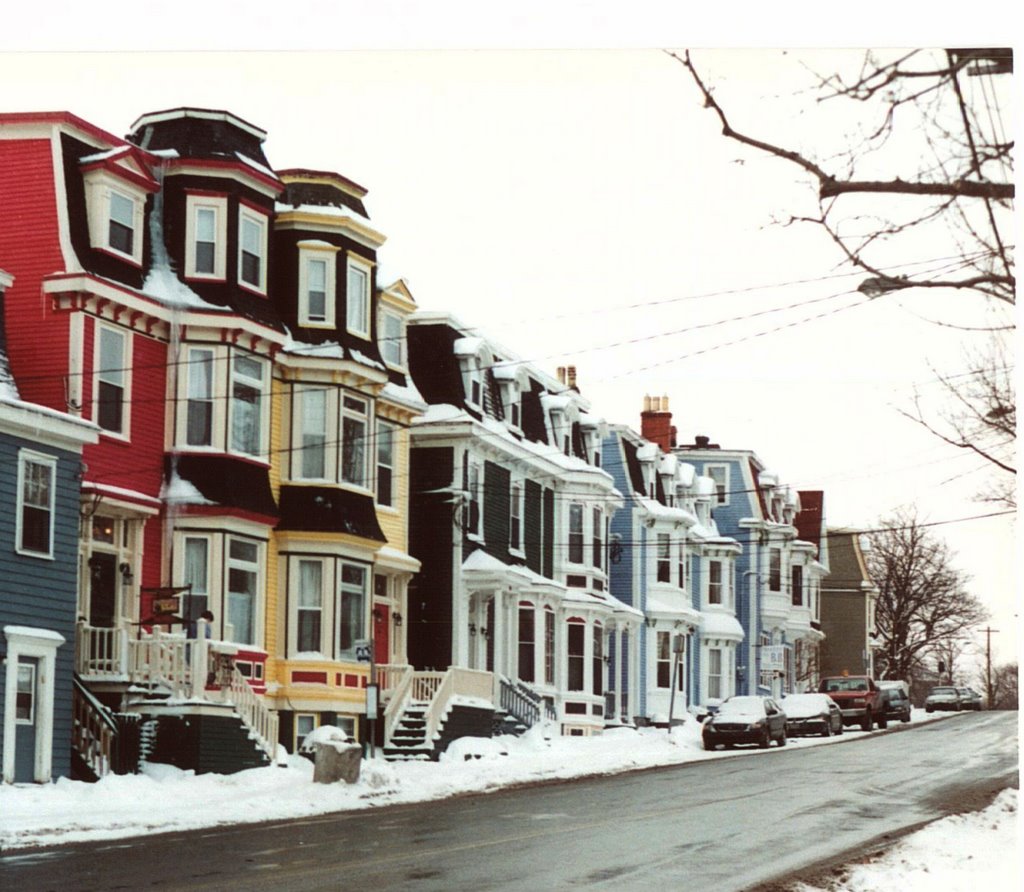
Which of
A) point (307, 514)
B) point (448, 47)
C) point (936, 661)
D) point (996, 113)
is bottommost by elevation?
point (936, 661)

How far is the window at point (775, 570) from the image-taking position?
34100 millimetres

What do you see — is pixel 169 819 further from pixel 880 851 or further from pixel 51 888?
pixel 880 851

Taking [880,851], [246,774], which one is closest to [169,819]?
[246,774]

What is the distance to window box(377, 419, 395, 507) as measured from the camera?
27734 mm

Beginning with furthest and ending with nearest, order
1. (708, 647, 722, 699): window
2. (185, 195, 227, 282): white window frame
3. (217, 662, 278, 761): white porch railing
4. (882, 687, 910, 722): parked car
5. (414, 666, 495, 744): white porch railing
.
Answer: (708, 647, 722, 699): window < (882, 687, 910, 722): parked car < (414, 666, 495, 744): white porch railing < (185, 195, 227, 282): white window frame < (217, 662, 278, 761): white porch railing

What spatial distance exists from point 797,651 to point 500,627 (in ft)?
30.4

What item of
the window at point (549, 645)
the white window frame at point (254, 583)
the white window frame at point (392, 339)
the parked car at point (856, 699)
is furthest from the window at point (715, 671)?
the white window frame at point (254, 583)

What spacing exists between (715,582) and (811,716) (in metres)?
7.11

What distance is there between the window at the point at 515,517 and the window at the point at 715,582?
29.9ft

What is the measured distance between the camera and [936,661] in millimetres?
22375

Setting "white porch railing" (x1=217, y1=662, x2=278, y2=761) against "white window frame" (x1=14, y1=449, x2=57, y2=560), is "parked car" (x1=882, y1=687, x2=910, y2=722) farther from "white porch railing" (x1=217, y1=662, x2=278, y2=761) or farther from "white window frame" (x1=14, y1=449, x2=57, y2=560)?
"white window frame" (x1=14, y1=449, x2=57, y2=560)

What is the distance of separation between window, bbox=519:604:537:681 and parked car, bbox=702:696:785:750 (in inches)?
123

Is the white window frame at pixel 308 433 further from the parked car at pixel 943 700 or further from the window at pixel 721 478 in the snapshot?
the parked car at pixel 943 700

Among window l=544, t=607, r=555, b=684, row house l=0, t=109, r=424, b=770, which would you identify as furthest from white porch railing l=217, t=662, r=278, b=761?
window l=544, t=607, r=555, b=684
